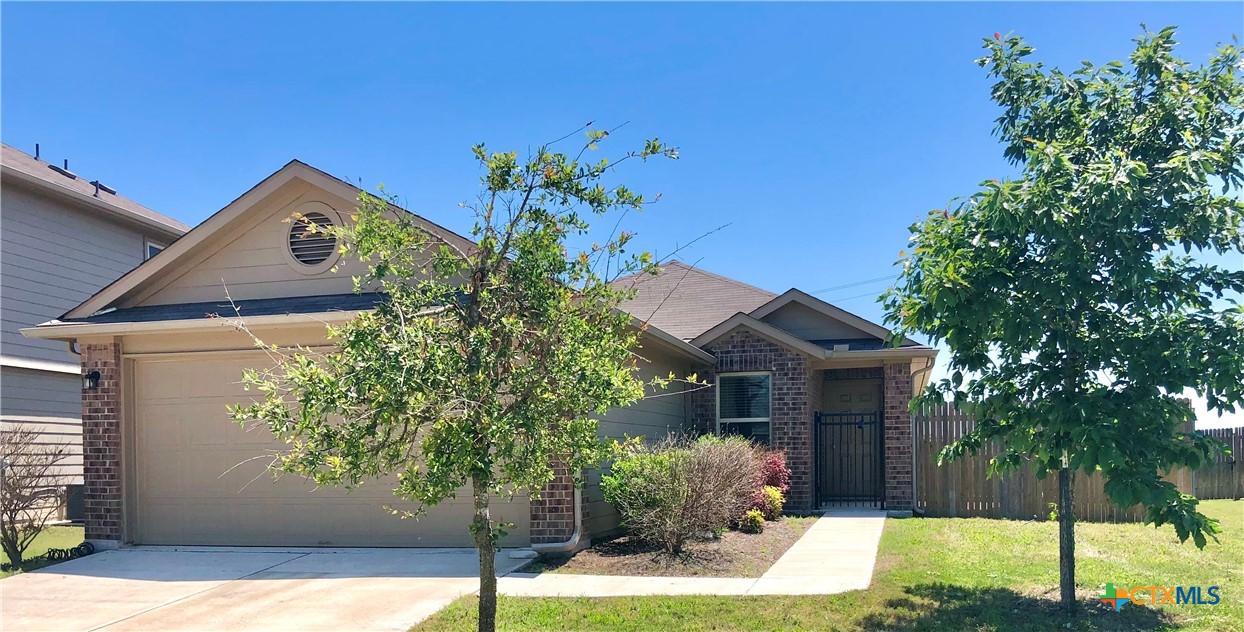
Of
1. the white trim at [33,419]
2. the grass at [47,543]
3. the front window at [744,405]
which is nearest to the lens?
the grass at [47,543]

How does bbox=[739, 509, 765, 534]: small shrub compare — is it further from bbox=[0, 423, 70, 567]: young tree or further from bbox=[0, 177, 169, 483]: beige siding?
bbox=[0, 177, 169, 483]: beige siding

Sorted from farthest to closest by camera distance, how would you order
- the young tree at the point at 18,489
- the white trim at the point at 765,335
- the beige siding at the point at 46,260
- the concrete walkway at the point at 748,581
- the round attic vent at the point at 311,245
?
the beige siding at the point at 46,260, the white trim at the point at 765,335, the round attic vent at the point at 311,245, the young tree at the point at 18,489, the concrete walkway at the point at 748,581

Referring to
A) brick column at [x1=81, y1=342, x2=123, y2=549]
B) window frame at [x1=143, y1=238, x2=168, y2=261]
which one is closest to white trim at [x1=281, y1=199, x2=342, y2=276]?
brick column at [x1=81, y1=342, x2=123, y2=549]

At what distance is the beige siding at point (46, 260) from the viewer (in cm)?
1499

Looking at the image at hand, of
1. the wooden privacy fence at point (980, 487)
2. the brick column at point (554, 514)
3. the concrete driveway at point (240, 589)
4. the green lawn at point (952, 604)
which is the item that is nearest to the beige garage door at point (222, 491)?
the concrete driveway at point (240, 589)

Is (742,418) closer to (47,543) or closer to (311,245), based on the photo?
(311,245)

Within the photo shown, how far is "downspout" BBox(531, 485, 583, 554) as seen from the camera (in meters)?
10.1

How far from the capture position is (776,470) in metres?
14.0

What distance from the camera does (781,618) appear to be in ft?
24.1

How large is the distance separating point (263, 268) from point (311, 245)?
A: 2.27 feet

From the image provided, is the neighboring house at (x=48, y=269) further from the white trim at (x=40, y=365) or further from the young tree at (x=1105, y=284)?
the young tree at (x=1105, y=284)

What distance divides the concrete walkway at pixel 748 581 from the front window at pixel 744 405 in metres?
4.68

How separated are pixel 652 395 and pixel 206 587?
6.51m

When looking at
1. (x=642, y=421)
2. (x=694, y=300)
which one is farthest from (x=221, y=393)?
(x=694, y=300)
